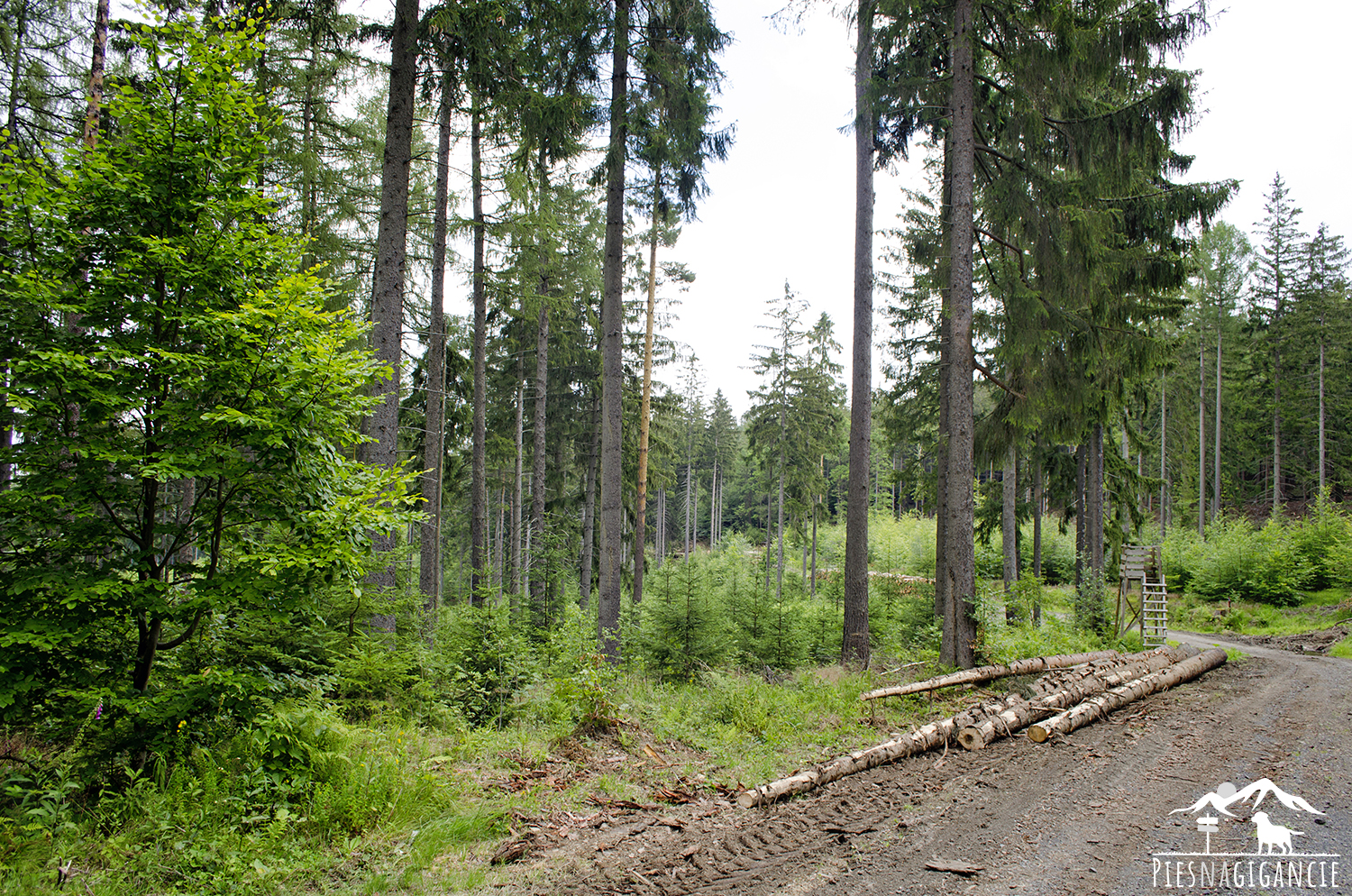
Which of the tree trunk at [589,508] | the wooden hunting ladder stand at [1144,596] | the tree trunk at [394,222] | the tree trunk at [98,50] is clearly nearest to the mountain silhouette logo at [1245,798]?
the tree trunk at [394,222]

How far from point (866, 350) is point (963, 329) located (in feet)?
5.34

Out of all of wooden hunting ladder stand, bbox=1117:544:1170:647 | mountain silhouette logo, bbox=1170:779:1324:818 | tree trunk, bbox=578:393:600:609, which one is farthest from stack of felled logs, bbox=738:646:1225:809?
tree trunk, bbox=578:393:600:609

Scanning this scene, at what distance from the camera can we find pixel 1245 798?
4.59m

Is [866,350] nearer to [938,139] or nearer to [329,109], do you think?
[938,139]

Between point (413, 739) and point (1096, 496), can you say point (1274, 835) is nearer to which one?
point (413, 739)

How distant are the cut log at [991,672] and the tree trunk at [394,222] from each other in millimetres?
7016

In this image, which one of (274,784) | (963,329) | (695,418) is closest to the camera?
(274,784)

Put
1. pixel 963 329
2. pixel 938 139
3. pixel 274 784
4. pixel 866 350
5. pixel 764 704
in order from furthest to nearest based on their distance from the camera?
pixel 938 139 < pixel 866 350 < pixel 963 329 < pixel 764 704 < pixel 274 784

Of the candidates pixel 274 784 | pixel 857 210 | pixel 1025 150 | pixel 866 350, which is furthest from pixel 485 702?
pixel 1025 150

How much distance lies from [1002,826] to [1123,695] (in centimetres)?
490

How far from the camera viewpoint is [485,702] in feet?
24.6

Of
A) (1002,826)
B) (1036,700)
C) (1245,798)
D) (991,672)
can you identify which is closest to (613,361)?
(991,672)

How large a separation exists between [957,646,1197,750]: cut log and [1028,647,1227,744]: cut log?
0.39 ft
